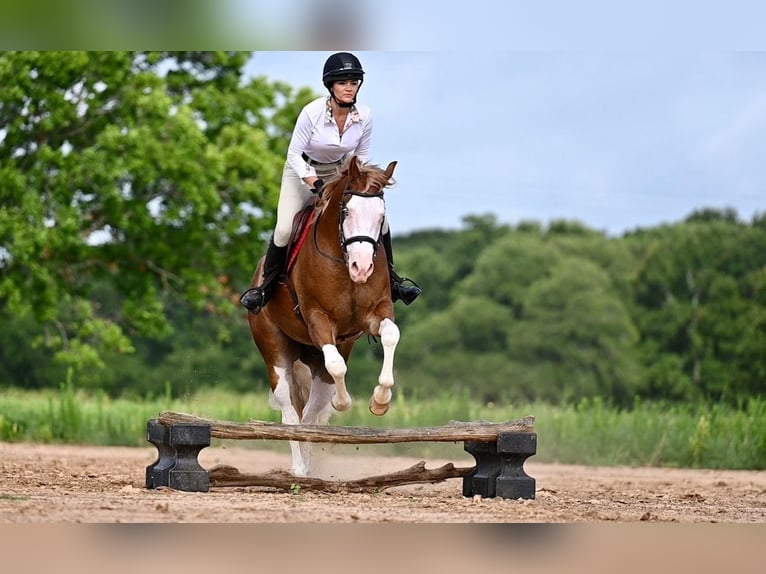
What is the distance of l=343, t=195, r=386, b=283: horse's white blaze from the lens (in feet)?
26.0

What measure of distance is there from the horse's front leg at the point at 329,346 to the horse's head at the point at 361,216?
522mm

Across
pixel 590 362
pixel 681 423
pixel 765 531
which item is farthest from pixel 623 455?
pixel 590 362

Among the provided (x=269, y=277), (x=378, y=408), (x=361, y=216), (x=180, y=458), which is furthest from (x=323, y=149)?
(x=180, y=458)

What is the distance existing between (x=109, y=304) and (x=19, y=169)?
55.1ft

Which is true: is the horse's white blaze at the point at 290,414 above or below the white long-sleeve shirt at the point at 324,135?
below

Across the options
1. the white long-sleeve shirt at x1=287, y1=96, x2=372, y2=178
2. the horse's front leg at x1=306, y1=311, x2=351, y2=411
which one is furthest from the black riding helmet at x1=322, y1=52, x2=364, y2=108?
the horse's front leg at x1=306, y1=311, x2=351, y2=411

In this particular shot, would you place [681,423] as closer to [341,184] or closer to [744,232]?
[341,184]

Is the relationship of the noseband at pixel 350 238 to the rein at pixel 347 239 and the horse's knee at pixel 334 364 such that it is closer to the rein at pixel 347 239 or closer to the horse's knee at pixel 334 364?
the rein at pixel 347 239

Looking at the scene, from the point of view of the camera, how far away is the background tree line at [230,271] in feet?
67.5

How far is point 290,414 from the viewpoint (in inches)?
373

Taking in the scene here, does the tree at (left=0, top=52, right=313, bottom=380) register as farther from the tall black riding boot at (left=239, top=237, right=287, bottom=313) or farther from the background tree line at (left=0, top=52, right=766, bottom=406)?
the tall black riding boot at (left=239, top=237, right=287, bottom=313)

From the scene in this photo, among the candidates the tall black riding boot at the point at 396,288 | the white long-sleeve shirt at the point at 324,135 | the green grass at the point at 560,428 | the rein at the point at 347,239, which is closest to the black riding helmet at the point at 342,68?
the white long-sleeve shirt at the point at 324,135

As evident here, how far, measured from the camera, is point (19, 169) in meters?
21.0

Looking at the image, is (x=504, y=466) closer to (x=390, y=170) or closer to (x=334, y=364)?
(x=334, y=364)
